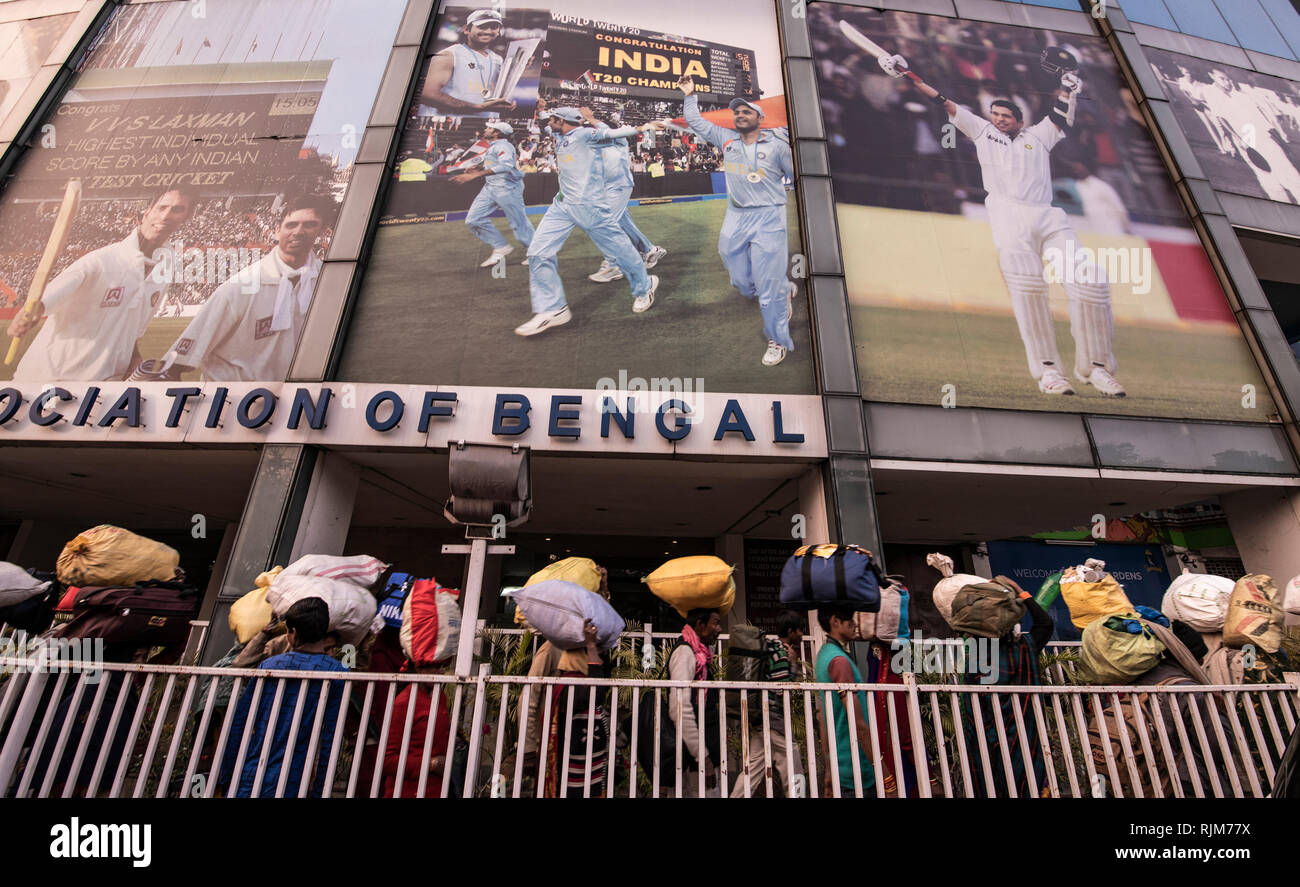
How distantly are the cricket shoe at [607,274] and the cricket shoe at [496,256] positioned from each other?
4.43 ft

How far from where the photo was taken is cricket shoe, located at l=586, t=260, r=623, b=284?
8.88m

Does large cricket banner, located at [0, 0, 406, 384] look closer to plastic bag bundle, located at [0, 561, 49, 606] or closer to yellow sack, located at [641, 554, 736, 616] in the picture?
plastic bag bundle, located at [0, 561, 49, 606]

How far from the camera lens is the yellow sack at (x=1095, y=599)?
4.96 meters

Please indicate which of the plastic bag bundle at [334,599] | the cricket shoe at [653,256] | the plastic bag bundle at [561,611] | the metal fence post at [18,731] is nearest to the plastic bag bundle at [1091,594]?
the plastic bag bundle at [561,611]

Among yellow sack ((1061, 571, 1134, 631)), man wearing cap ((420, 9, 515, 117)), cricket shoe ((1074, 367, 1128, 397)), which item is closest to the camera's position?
yellow sack ((1061, 571, 1134, 631))

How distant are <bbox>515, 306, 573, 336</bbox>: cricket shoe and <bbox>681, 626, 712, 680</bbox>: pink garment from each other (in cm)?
545

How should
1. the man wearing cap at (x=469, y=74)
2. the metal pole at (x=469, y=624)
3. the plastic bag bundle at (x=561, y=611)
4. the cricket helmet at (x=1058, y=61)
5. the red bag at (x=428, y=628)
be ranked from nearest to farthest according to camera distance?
the metal pole at (x=469, y=624) → the plastic bag bundle at (x=561, y=611) → the red bag at (x=428, y=628) → the man wearing cap at (x=469, y=74) → the cricket helmet at (x=1058, y=61)

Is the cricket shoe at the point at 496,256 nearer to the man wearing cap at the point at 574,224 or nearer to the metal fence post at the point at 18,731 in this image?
the man wearing cap at the point at 574,224

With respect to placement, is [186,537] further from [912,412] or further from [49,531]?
[912,412]

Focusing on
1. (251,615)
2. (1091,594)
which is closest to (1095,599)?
(1091,594)

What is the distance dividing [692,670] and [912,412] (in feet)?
19.3

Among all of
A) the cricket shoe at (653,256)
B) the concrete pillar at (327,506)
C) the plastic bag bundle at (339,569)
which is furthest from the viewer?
the cricket shoe at (653,256)

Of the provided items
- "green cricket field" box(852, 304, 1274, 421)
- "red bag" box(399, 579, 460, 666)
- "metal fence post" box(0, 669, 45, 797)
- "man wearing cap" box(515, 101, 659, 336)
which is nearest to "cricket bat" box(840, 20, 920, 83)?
"man wearing cap" box(515, 101, 659, 336)
